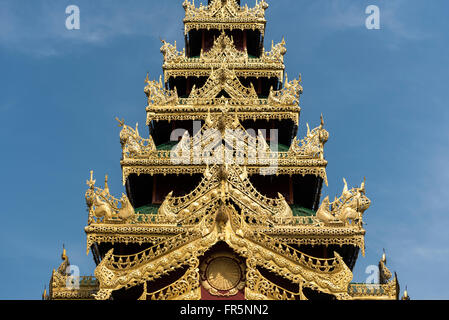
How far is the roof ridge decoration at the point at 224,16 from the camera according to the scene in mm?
39562

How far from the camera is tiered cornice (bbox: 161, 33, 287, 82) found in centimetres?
3650

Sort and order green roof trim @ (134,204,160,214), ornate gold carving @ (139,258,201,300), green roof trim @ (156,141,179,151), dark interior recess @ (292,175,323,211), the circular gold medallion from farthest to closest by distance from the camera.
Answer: green roof trim @ (156,141,179,151), dark interior recess @ (292,175,323,211), green roof trim @ (134,204,160,214), the circular gold medallion, ornate gold carving @ (139,258,201,300)

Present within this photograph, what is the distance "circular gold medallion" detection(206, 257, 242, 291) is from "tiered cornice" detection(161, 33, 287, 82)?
642 inches

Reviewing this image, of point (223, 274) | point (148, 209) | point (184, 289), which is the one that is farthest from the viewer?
point (148, 209)

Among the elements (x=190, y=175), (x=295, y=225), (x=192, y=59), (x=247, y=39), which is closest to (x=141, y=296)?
(x=295, y=225)

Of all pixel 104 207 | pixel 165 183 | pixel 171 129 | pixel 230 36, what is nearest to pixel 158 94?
pixel 171 129

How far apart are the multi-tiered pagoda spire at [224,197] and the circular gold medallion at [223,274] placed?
0.03 meters

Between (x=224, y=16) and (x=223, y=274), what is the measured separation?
69.9ft

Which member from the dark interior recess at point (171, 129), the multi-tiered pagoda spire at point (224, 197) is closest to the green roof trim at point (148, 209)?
the multi-tiered pagoda spire at point (224, 197)

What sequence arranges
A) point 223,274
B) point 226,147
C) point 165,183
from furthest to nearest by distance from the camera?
point 165,183 < point 226,147 < point 223,274

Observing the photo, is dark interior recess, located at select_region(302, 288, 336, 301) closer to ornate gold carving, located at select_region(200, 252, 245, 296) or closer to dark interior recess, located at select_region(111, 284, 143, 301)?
ornate gold carving, located at select_region(200, 252, 245, 296)

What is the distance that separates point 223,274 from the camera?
20891 millimetres

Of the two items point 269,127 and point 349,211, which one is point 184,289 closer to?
point 349,211

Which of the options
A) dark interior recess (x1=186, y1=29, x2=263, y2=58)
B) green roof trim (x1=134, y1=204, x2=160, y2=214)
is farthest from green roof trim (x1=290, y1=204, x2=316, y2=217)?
dark interior recess (x1=186, y1=29, x2=263, y2=58)
